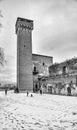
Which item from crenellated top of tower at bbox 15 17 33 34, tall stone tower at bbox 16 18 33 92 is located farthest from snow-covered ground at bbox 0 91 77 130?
crenellated top of tower at bbox 15 17 33 34

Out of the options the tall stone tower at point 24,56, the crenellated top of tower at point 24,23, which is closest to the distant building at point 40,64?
the tall stone tower at point 24,56

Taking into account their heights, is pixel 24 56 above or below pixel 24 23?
below

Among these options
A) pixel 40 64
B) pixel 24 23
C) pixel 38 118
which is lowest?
pixel 38 118

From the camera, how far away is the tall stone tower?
32672mm

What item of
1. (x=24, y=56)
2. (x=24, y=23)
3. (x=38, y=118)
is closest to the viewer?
(x=38, y=118)

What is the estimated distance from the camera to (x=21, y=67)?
33125mm

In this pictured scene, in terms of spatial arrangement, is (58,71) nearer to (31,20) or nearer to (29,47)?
(29,47)

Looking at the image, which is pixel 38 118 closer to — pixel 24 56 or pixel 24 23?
pixel 24 56

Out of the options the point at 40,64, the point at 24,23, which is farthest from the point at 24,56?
the point at 24,23

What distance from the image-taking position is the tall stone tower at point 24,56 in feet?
107

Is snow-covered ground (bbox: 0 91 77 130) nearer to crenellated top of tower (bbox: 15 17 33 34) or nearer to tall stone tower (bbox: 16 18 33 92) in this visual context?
tall stone tower (bbox: 16 18 33 92)

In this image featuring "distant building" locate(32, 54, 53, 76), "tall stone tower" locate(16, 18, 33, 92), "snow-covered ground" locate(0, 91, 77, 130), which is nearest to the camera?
"snow-covered ground" locate(0, 91, 77, 130)

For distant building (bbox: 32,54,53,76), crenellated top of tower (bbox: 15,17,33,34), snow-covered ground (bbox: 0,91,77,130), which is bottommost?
snow-covered ground (bbox: 0,91,77,130)

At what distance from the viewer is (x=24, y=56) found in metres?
33.8
